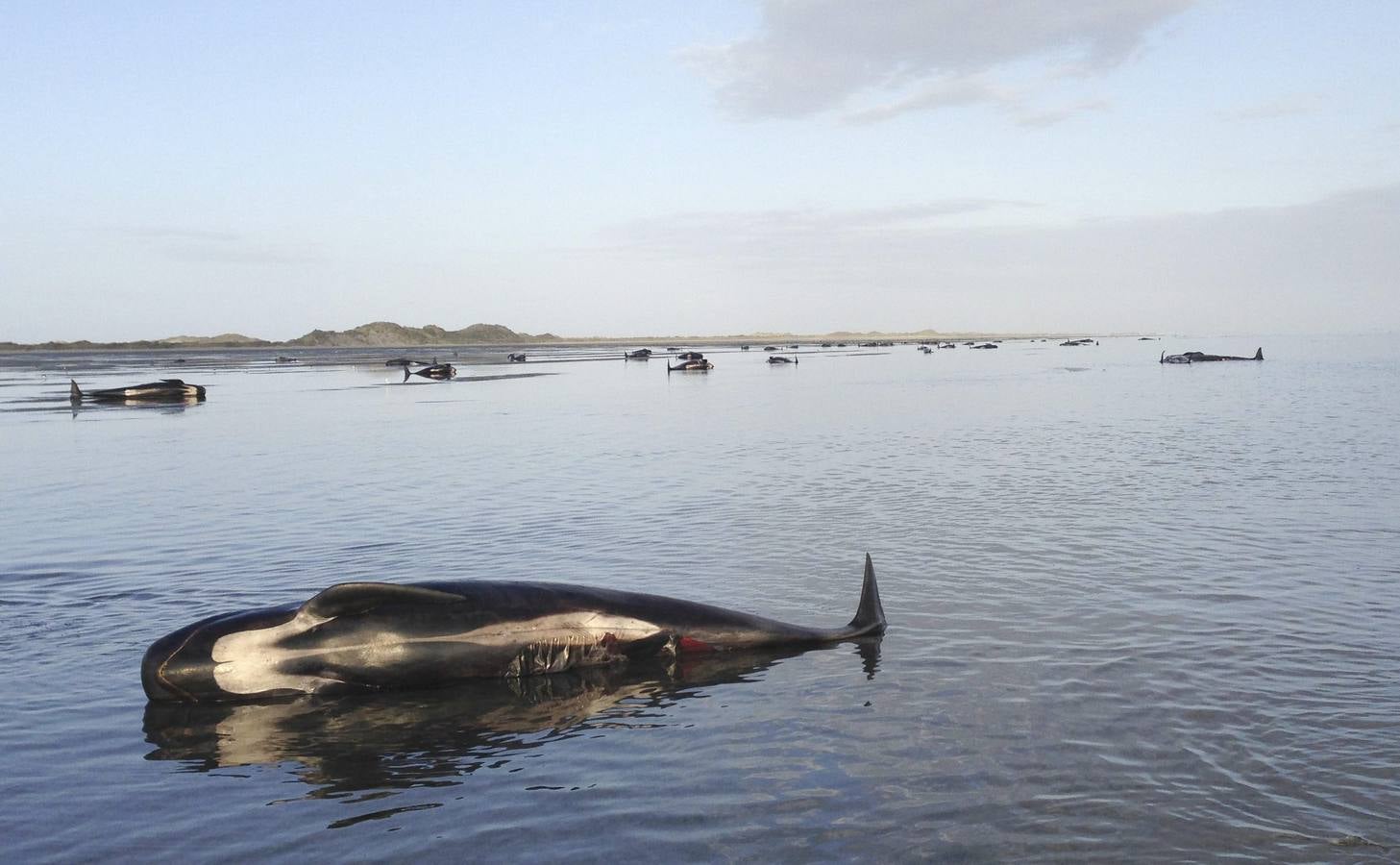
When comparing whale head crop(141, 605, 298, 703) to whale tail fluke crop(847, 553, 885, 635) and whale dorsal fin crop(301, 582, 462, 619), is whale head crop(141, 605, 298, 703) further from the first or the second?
whale tail fluke crop(847, 553, 885, 635)

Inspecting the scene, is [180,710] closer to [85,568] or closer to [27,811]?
[27,811]

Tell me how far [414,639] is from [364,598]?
649 millimetres

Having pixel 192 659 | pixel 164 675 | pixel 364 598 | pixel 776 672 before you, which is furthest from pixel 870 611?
pixel 164 675

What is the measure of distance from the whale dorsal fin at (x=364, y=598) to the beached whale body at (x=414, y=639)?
0.04 feet

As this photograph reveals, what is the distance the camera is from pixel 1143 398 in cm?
5209

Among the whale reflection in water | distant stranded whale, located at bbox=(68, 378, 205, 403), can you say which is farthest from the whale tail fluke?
distant stranded whale, located at bbox=(68, 378, 205, 403)

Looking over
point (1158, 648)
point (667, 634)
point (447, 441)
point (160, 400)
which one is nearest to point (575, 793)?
point (667, 634)

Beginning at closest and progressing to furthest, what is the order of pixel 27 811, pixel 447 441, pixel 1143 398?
1. pixel 27 811
2. pixel 447 441
3. pixel 1143 398

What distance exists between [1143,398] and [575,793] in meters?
50.4

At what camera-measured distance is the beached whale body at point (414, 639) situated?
32.5 ft

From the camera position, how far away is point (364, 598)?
32.7 feet

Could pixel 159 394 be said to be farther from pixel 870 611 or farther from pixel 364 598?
pixel 870 611

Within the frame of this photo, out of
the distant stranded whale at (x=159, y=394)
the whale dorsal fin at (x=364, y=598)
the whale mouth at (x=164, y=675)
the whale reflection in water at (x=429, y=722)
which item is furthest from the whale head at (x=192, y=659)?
the distant stranded whale at (x=159, y=394)

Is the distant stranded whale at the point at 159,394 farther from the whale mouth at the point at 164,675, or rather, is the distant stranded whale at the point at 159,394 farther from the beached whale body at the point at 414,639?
the beached whale body at the point at 414,639
